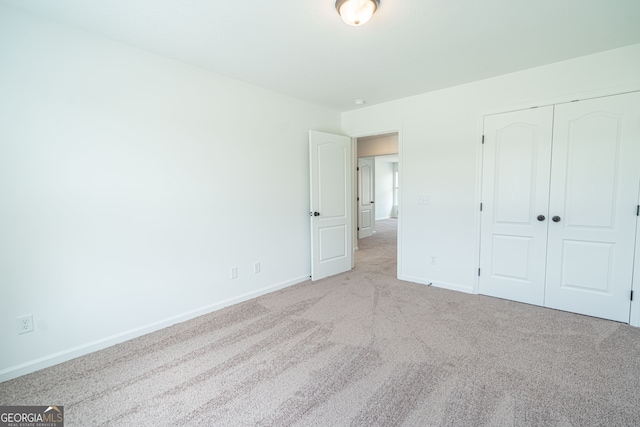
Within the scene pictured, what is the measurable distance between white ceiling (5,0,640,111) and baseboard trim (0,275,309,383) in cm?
Answer: 246

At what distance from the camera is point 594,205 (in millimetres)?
2699

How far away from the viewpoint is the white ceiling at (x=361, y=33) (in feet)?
6.23

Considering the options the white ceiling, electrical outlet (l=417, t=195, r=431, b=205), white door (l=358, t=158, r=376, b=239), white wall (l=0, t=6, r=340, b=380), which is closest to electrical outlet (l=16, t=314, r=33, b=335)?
white wall (l=0, t=6, r=340, b=380)

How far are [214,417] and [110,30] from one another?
9.23 feet

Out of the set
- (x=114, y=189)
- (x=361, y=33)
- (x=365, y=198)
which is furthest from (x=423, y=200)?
(x=365, y=198)

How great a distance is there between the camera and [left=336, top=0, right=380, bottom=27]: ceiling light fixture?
1771mm

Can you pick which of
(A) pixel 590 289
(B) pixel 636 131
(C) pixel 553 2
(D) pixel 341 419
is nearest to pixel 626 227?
(A) pixel 590 289

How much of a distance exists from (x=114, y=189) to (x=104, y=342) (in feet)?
4.16

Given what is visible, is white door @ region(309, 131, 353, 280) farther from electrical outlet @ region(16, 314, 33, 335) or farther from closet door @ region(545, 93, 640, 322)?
electrical outlet @ region(16, 314, 33, 335)

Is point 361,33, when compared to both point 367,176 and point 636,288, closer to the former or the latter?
point 636,288

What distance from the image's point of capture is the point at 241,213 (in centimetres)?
325

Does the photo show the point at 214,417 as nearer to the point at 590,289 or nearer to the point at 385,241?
the point at 590,289

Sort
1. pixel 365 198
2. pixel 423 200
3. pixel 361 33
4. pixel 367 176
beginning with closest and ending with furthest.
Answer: pixel 361 33 → pixel 423 200 → pixel 365 198 → pixel 367 176

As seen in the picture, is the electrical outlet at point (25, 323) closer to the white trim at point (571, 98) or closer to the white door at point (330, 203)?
the white door at point (330, 203)
